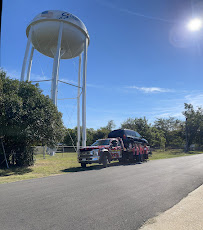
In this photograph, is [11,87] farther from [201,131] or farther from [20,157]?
[201,131]

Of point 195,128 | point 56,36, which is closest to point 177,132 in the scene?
point 195,128

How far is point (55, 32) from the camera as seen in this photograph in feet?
81.6

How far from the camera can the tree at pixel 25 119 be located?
12.2m

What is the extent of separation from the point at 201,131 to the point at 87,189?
56.2 metres

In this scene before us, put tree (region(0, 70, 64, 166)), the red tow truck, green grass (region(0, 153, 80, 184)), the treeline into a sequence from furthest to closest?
the treeline
the red tow truck
tree (region(0, 70, 64, 166))
green grass (region(0, 153, 80, 184))

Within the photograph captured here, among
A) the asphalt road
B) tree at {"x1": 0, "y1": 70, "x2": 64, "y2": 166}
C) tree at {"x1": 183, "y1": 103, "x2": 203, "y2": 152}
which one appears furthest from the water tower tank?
tree at {"x1": 183, "y1": 103, "x2": 203, "y2": 152}

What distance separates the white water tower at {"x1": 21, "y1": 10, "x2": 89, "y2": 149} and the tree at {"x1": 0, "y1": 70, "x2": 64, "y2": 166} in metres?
7.92

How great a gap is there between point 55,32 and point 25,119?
52.5 feet

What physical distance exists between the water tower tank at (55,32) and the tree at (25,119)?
12.6 meters

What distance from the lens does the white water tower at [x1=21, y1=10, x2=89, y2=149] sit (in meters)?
23.7

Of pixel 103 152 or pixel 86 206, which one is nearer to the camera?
pixel 86 206

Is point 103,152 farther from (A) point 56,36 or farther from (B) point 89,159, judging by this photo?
(A) point 56,36

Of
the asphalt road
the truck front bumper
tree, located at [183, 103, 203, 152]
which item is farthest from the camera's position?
tree, located at [183, 103, 203, 152]

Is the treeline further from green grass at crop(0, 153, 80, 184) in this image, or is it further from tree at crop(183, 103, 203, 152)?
green grass at crop(0, 153, 80, 184)
